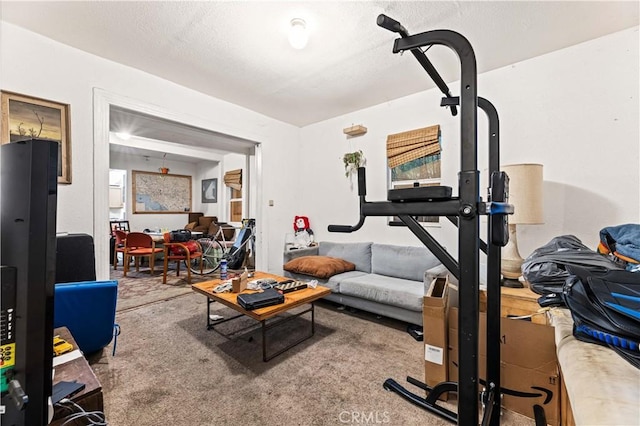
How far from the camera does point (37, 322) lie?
54 centimetres

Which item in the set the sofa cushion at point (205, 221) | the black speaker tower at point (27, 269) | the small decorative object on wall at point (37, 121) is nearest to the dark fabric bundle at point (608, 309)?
the black speaker tower at point (27, 269)

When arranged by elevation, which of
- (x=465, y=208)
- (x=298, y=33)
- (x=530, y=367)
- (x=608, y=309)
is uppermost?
(x=298, y=33)

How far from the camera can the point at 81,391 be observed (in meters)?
0.95

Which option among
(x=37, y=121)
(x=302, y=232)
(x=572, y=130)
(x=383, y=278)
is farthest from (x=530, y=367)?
(x=37, y=121)

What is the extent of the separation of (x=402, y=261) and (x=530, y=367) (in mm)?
1630

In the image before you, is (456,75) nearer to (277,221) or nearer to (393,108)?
(393,108)

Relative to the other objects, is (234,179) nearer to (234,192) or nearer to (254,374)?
(234,192)

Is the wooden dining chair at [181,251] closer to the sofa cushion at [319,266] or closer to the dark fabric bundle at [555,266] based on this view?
the sofa cushion at [319,266]

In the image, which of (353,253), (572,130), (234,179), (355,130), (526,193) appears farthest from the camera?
(234,179)

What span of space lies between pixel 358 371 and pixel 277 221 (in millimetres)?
2628

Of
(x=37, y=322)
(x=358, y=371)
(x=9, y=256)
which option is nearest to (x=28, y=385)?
(x=37, y=322)

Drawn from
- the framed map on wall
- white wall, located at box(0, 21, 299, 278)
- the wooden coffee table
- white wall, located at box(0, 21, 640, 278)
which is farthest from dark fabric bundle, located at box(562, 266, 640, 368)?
the framed map on wall

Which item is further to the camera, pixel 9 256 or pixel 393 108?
pixel 393 108

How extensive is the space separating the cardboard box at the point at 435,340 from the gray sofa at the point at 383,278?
63 centimetres
